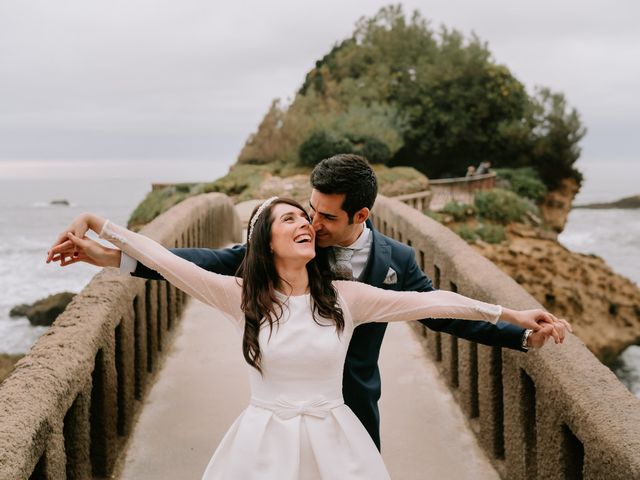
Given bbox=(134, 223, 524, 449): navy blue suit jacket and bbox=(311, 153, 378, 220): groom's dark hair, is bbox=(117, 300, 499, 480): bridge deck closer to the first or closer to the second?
bbox=(134, 223, 524, 449): navy blue suit jacket

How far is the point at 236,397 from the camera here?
17.3 ft

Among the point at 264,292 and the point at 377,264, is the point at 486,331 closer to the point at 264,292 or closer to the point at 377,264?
the point at 377,264

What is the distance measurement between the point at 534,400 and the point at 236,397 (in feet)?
7.35

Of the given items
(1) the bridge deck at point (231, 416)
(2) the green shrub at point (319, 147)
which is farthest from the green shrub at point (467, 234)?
(1) the bridge deck at point (231, 416)

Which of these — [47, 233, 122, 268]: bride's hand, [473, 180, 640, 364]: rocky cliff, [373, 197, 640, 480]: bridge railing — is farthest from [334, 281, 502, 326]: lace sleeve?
[473, 180, 640, 364]: rocky cliff

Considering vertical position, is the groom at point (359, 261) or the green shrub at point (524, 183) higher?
the groom at point (359, 261)

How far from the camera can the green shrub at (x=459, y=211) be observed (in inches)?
923

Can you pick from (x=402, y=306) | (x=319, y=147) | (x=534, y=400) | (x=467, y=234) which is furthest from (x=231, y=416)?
(x=319, y=147)

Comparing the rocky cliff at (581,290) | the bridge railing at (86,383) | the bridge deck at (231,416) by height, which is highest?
the bridge railing at (86,383)

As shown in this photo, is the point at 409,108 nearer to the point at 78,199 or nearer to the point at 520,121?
the point at 520,121

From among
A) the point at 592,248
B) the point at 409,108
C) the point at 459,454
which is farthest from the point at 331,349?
the point at 592,248

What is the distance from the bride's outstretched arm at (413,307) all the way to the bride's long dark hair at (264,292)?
0.29 ft

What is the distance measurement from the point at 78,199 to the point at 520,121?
9169 centimetres

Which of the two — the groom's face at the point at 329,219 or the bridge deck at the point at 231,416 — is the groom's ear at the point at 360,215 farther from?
the bridge deck at the point at 231,416
